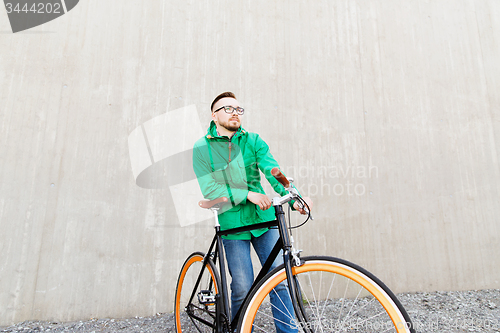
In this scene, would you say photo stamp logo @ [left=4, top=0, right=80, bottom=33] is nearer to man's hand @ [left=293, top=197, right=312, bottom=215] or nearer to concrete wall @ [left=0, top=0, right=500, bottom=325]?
concrete wall @ [left=0, top=0, right=500, bottom=325]

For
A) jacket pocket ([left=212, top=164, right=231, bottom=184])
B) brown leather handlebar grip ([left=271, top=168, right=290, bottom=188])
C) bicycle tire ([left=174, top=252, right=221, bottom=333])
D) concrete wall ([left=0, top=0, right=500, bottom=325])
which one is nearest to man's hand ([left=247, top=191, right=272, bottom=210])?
brown leather handlebar grip ([left=271, top=168, right=290, bottom=188])

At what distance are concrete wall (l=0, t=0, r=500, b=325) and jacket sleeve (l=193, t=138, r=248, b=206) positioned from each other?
1.05 metres

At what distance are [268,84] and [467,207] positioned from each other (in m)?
2.25

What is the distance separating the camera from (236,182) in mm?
1376

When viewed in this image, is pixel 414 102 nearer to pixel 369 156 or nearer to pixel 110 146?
pixel 369 156

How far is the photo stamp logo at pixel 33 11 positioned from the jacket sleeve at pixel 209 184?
2.31 meters

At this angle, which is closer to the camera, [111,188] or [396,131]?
[111,188]

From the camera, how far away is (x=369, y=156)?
8.71 feet

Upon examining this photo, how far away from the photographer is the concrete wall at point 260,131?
85.0 inches

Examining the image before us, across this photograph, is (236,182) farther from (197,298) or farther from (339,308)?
(339,308)

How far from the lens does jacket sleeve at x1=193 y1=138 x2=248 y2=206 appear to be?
1265 millimetres

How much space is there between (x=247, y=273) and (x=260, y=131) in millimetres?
1500

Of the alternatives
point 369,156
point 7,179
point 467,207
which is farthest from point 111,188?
point 467,207

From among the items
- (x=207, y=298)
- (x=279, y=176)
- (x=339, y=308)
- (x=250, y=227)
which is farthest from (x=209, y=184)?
(x=339, y=308)
